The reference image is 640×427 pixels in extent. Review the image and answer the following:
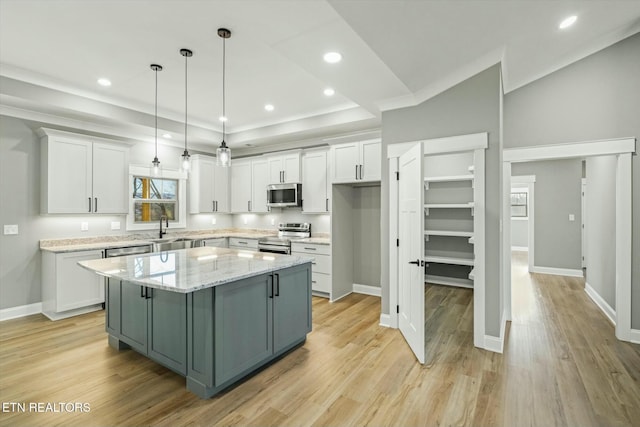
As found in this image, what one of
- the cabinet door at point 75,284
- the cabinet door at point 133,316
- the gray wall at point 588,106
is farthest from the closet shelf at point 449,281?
the cabinet door at point 75,284

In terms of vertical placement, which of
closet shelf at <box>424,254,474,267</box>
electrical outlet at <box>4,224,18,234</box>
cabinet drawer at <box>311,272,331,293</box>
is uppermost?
electrical outlet at <box>4,224,18,234</box>

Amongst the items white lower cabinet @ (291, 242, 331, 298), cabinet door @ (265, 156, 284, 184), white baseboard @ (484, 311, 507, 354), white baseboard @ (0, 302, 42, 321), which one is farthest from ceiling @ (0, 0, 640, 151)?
white baseboard @ (484, 311, 507, 354)

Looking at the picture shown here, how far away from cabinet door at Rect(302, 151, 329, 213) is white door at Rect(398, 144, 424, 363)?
5.85ft

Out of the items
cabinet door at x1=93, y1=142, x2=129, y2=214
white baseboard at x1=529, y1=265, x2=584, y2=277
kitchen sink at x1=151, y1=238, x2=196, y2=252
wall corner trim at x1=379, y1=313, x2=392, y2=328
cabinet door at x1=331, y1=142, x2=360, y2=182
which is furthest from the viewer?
white baseboard at x1=529, y1=265, x2=584, y2=277

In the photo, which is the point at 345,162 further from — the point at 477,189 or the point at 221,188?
the point at 221,188

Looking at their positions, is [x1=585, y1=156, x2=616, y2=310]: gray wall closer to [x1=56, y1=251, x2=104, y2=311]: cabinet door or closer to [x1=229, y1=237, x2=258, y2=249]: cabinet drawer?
[x1=229, y1=237, x2=258, y2=249]: cabinet drawer

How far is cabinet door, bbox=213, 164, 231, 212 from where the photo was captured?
6.18 meters

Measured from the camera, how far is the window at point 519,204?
33.2 feet

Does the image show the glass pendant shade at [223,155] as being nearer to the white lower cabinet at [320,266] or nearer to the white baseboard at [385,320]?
the white lower cabinet at [320,266]

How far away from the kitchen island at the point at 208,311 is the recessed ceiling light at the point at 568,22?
10.3 feet

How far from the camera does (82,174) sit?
4367 millimetres

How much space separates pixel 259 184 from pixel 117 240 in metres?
2.52

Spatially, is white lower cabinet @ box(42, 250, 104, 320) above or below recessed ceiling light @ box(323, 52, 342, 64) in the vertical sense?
below

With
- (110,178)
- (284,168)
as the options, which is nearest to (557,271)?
(284,168)
